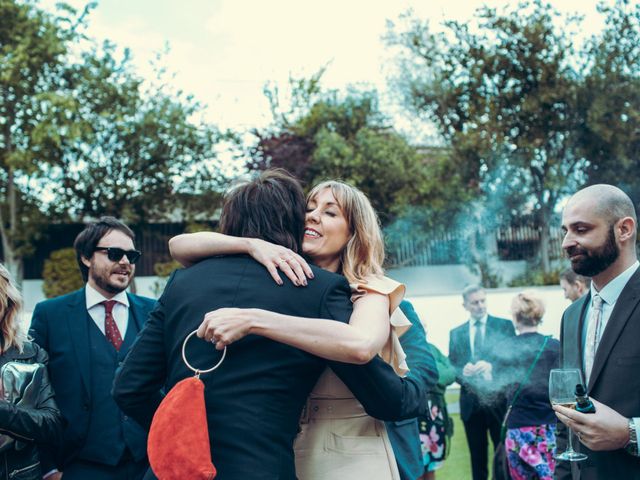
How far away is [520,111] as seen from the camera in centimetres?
1961

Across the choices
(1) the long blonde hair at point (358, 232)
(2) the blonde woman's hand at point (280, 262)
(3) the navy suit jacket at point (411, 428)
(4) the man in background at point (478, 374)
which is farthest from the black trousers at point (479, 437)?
(2) the blonde woman's hand at point (280, 262)

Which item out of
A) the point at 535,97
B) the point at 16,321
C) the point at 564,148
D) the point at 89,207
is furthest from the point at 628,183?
the point at 16,321

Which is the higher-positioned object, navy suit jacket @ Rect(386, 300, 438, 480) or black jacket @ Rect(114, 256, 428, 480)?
black jacket @ Rect(114, 256, 428, 480)

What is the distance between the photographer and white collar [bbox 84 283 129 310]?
3842 mm

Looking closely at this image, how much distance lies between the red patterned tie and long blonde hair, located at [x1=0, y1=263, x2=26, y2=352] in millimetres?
455

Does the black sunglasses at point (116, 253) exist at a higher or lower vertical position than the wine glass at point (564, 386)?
higher

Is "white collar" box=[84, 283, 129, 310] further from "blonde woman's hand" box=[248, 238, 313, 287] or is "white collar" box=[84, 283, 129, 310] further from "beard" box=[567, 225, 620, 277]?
"beard" box=[567, 225, 620, 277]

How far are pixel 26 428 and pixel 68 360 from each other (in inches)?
21.4

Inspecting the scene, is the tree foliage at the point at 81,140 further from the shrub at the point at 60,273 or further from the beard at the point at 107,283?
the beard at the point at 107,283

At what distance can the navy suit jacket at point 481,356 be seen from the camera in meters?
6.38

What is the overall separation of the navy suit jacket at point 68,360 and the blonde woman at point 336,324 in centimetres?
143

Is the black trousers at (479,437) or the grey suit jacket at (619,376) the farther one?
the black trousers at (479,437)

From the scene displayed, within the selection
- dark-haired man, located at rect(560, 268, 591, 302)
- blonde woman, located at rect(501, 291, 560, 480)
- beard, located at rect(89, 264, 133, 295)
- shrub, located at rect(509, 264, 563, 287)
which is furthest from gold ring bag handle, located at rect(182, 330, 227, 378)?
shrub, located at rect(509, 264, 563, 287)

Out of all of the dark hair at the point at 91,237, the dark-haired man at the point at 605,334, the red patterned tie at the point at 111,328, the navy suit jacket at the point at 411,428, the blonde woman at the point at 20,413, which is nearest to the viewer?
the dark-haired man at the point at 605,334
